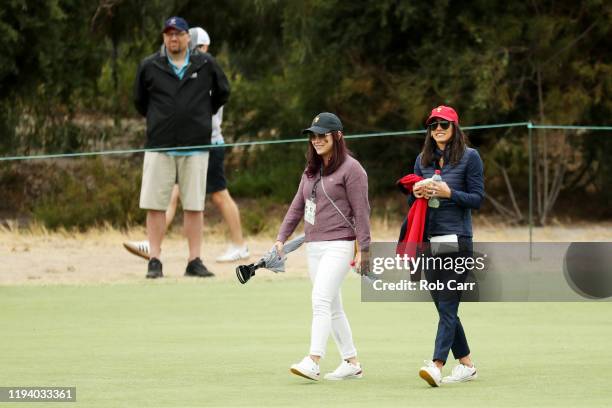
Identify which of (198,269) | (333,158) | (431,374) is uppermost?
(333,158)

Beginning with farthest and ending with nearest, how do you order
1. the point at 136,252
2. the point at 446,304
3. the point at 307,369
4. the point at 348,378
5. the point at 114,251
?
1. the point at 114,251
2. the point at 136,252
3. the point at 348,378
4. the point at 446,304
5. the point at 307,369

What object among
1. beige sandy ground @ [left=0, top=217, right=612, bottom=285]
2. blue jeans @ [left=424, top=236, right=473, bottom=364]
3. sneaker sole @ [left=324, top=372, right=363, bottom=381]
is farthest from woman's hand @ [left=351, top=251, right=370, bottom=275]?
beige sandy ground @ [left=0, top=217, right=612, bottom=285]

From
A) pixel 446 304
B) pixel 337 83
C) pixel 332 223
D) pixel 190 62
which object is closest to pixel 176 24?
pixel 190 62

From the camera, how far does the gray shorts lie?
48.9 ft

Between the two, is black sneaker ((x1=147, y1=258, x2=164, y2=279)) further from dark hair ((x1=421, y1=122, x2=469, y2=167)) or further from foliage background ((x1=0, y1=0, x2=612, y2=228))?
dark hair ((x1=421, y1=122, x2=469, y2=167))

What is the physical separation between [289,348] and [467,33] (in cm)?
1102

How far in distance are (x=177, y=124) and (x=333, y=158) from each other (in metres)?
5.79

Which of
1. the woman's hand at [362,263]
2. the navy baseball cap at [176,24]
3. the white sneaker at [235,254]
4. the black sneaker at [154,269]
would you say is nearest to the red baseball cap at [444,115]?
the woman's hand at [362,263]

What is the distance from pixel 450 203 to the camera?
8922mm

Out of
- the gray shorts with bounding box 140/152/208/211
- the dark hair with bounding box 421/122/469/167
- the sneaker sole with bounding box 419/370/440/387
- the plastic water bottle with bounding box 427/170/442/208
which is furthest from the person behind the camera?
the gray shorts with bounding box 140/152/208/211

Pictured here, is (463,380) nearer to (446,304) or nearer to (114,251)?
(446,304)

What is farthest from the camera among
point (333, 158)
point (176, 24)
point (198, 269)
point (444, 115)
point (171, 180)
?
point (171, 180)

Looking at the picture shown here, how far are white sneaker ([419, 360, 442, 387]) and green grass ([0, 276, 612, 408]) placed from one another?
0.18ft

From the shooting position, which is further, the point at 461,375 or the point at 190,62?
the point at 190,62
